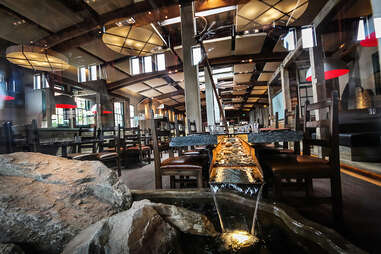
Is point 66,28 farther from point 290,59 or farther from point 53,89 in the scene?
point 290,59

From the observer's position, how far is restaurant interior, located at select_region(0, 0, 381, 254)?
927 millimetres

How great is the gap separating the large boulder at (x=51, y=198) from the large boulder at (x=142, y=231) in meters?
0.18

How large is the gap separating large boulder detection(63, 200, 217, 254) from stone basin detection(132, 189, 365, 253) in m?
0.14

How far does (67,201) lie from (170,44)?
5846 mm

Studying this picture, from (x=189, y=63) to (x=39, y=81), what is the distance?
23.3 ft

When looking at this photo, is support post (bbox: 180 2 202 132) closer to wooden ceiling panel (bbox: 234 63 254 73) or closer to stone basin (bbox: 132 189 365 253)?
stone basin (bbox: 132 189 365 253)

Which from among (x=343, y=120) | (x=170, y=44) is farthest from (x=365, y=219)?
(x=170, y=44)

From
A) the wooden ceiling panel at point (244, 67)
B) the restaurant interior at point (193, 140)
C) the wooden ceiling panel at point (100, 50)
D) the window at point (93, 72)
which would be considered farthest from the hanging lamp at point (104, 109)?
the wooden ceiling panel at point (244, 67)

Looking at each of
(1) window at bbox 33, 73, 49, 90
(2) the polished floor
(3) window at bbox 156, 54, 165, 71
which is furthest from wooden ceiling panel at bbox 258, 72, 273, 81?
(1) window at bbox 33, 73, 49, 90

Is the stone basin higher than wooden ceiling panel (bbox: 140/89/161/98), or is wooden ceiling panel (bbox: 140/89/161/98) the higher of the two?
wooden ceiling panel (bbox: 140/89/161/98)

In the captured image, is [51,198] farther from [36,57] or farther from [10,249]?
[36,57]

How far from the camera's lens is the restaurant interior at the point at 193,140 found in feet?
3.04

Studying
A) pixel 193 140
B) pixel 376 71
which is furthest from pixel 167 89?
pixel 193 140

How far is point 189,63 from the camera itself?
4156 mm
